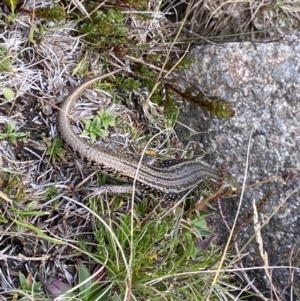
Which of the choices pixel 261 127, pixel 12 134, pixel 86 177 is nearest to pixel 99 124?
pixel 86 177

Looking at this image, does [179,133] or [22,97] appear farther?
[179,133]

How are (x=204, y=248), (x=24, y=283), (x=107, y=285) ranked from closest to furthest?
(x=24, y=283), (x=107, y=285), (x=204, y=248)

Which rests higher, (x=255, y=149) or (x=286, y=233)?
(x=255, y=149)

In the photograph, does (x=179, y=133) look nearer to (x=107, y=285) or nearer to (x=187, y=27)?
(x=187, y=27)

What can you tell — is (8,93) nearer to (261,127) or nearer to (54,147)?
(54,147)

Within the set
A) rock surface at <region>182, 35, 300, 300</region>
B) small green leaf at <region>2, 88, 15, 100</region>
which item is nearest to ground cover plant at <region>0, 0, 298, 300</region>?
small green leaf at <region>2, 88, 15, 100</region>

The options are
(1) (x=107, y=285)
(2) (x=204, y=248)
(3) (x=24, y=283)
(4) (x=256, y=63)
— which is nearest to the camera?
(3) (x=24, y=283)

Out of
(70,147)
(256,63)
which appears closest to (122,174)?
(70,147)

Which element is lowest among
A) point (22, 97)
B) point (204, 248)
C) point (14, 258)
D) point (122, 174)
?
point (204, 248)

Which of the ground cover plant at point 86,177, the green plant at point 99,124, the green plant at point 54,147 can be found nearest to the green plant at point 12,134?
the ground cover plant at point 86,177
